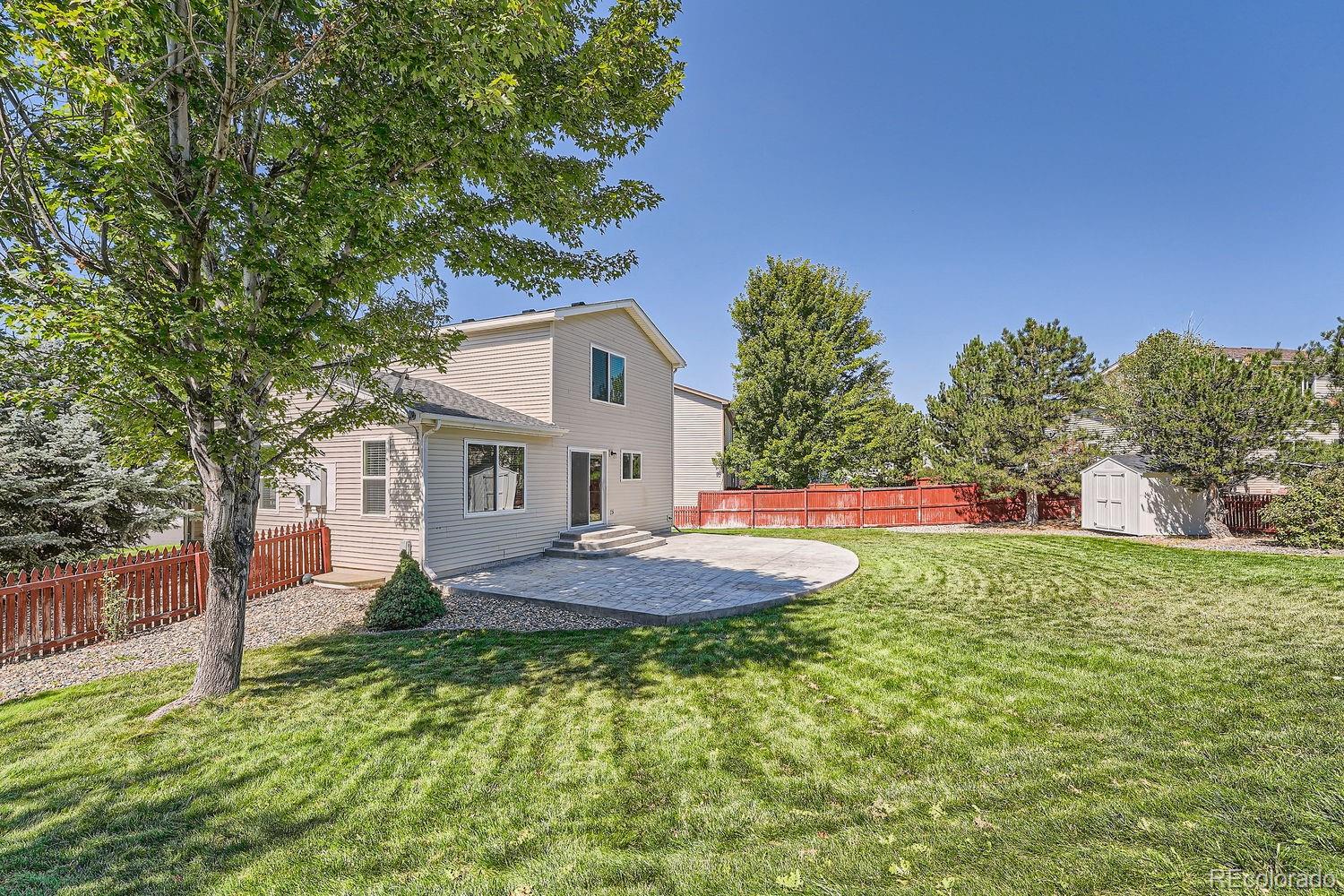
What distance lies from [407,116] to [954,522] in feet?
69.4

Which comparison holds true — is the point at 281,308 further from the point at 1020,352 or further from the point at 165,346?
the point at 1020,352

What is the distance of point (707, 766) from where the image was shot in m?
3.59

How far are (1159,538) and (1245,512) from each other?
10.6ft

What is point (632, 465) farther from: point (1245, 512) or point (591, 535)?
point (1245, 512)

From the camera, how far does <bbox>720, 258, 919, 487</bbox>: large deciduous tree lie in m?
23.2

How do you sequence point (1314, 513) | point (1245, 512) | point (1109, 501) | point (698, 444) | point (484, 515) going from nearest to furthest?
1. point (484, 515)
2. point (1314, 513)
3. point (1245, 512)
4. point (1109, 501)
5. point (698, 444)

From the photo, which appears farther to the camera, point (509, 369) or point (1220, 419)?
point (1220, 419)

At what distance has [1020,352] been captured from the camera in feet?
59.8

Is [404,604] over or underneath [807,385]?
underneath

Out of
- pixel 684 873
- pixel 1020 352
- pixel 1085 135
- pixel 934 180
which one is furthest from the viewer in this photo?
pixel 1020 352

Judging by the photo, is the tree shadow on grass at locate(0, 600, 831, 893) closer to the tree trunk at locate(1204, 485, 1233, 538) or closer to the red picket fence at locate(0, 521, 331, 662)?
Answer: the red picket fence at locate(0, 521, 331, 662)

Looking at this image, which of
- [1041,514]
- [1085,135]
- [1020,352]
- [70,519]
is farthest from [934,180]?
[70,519]

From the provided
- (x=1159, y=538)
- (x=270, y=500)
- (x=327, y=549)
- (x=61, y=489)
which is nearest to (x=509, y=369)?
(x=327, y=549)
